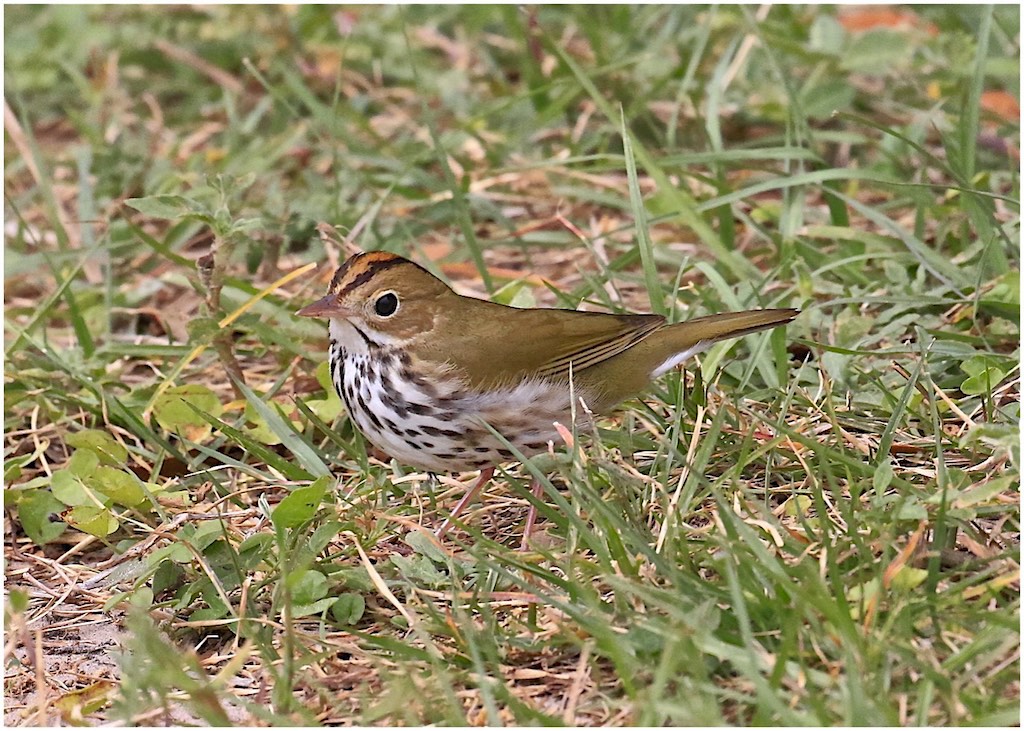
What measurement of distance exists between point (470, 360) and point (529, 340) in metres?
0.18

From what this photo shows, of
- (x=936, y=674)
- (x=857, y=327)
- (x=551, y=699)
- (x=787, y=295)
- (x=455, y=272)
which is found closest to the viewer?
(x=936, y=674)

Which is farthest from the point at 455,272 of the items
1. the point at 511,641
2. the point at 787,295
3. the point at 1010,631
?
the point at 1010,631

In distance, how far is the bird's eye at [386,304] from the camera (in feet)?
10.8

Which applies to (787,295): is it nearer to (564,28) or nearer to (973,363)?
(973,363)

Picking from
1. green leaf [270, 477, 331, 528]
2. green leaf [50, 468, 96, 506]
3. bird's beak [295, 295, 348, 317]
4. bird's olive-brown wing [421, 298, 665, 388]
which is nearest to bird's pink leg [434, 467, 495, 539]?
bird's olive-brown wing [421, 298, 665, 388]

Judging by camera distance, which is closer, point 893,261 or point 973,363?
point 973,363

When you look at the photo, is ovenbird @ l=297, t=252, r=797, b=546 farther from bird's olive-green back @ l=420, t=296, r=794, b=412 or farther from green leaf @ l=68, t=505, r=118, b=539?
green leaf @ l=68, t=505, r=118, b=539

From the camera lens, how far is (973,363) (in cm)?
345

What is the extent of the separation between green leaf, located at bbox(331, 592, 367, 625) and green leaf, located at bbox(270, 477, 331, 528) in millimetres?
207

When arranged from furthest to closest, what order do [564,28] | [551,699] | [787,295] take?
1. [564,28]
2. [787,295]
3. [551,699]

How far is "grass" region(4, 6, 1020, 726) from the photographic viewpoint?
97.5 inches

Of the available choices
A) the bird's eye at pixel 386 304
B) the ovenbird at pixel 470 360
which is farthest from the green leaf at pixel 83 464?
the bird's eye at pixel 386 304

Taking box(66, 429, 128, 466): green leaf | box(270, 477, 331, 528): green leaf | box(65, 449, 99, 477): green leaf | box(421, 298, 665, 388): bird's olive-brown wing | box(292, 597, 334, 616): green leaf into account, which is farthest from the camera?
box(66, 429, 128, 466): green leaf

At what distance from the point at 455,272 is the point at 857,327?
1.41m
